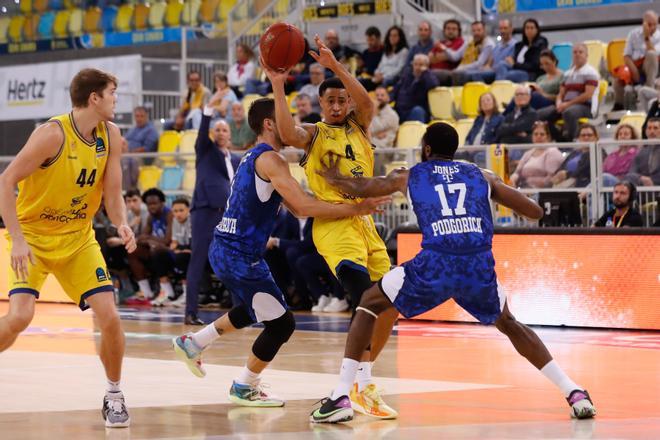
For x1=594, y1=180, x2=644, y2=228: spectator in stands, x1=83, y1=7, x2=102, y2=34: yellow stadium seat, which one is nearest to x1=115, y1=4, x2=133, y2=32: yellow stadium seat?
x1=83, y1=7, x2=102, y2=34: yellow stadium seat

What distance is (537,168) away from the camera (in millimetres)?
13445

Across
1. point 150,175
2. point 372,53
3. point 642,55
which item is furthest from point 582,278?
point 372,53

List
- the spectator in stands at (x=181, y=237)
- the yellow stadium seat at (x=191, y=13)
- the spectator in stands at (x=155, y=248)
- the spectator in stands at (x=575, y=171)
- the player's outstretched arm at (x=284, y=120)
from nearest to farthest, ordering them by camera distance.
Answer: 1. the player's outstretched arm at (x=284, y=120)
2. the spectator in stands at (x=575, y=171)
3. the spectator in stands at (x=181, y=237)
4. the spectator in stands at (x=155, y=248)
5. the yellow stadium seat at (x=191, y=13)

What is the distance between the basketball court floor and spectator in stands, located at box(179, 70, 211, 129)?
819 centimetres

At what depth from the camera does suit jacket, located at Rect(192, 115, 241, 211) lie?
42.8ft

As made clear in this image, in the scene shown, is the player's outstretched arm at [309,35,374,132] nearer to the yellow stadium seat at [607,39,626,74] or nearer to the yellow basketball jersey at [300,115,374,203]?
the yellow basketball jersey at [300,115,374,203]

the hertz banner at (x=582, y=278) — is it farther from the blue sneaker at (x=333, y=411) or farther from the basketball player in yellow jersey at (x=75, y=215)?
the basketball player in yellow jersey at (x=75, y=215)

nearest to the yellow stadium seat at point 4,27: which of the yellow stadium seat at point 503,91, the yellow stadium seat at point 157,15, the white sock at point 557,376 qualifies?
the yellow stadium seat at point 157,15

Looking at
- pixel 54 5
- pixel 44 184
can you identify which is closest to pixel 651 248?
pixel 44 184

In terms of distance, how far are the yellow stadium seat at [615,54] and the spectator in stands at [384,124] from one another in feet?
11.6

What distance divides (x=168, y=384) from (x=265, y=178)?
1904mm

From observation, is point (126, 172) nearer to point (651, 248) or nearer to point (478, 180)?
point (651, 248)

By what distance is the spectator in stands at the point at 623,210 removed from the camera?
12.6 metres

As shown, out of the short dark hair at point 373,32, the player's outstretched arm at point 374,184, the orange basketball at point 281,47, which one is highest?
the short dark hair at point 373,32
